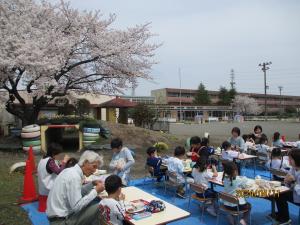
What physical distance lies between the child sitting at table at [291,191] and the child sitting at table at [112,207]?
2.87 m

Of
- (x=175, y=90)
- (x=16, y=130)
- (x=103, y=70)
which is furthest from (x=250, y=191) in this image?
(x=175, y=90)

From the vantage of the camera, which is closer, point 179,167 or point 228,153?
point 179,167

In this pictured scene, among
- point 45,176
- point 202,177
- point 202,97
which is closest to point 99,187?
point 45,176

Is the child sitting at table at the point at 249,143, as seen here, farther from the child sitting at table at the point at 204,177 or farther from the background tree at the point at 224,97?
the background tree at the point at 224,97

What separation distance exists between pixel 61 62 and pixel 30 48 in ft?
4.41

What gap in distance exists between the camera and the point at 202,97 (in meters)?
68.6

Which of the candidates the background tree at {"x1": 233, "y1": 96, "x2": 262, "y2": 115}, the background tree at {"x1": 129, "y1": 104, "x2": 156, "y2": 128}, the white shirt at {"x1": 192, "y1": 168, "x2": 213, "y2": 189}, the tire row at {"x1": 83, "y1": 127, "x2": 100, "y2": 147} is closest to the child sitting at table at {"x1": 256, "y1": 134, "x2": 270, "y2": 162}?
the white shirt at {"x1": 192, "y1": 168, "x2": 213, "y2": 189}

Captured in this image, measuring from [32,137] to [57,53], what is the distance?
3786 mm

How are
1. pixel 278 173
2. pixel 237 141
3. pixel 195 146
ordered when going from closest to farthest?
pixel 278 173, pixel 195 146, pixel 237 141

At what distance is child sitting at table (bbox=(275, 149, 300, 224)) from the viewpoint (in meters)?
4.74

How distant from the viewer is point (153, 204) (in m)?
3.88

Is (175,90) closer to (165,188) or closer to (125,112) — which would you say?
(125,112)

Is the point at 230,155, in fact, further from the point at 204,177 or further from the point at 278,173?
the point at 204,177

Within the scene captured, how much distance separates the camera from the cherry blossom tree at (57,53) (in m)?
12.5
